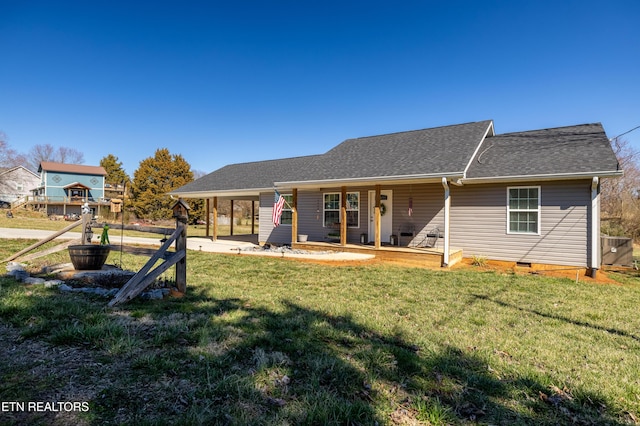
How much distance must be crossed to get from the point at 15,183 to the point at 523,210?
59163 mm

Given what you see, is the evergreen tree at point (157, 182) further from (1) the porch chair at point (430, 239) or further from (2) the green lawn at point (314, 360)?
(2) the green lawn at point (314, 360)

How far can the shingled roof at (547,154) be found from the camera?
9031 mm

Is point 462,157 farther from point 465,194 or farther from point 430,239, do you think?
point 430,239

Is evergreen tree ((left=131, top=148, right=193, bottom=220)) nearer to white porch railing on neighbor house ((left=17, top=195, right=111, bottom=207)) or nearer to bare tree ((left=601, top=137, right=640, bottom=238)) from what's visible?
white porch railing on neighbor house ((left=17, top=195, right=111, bottom=207))

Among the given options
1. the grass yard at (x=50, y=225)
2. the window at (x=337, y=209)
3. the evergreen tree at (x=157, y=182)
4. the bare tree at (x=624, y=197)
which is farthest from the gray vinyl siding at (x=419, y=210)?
the evergreen tree at (x=157, y=182)

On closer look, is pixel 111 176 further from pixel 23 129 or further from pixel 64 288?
pixel 64 288

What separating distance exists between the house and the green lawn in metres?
4.59

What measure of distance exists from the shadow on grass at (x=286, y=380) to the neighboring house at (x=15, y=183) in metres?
49.0

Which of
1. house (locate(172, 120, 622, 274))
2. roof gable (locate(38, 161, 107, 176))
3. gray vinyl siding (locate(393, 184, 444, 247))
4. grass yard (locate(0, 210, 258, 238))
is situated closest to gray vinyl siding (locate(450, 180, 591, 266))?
house (locate(172, 120, 622, 274))

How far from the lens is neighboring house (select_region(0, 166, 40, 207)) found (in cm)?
4029

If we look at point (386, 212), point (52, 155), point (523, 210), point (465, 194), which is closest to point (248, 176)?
point (386, 212)

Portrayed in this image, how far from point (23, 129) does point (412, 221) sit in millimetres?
38381

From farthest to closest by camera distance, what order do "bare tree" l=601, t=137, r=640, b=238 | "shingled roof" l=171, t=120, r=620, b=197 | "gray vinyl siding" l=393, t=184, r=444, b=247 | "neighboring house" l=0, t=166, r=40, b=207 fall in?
"neighboring house" l=0, t=166, r=40, b=207
"bare tree" l=601, t=137, r=640, b=238
"gray vinyl siding" l=393, t=184, r=444, b=247
"shingled roof" l=171, t=120, r=620, b=197

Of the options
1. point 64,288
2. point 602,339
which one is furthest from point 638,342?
point 64,288
